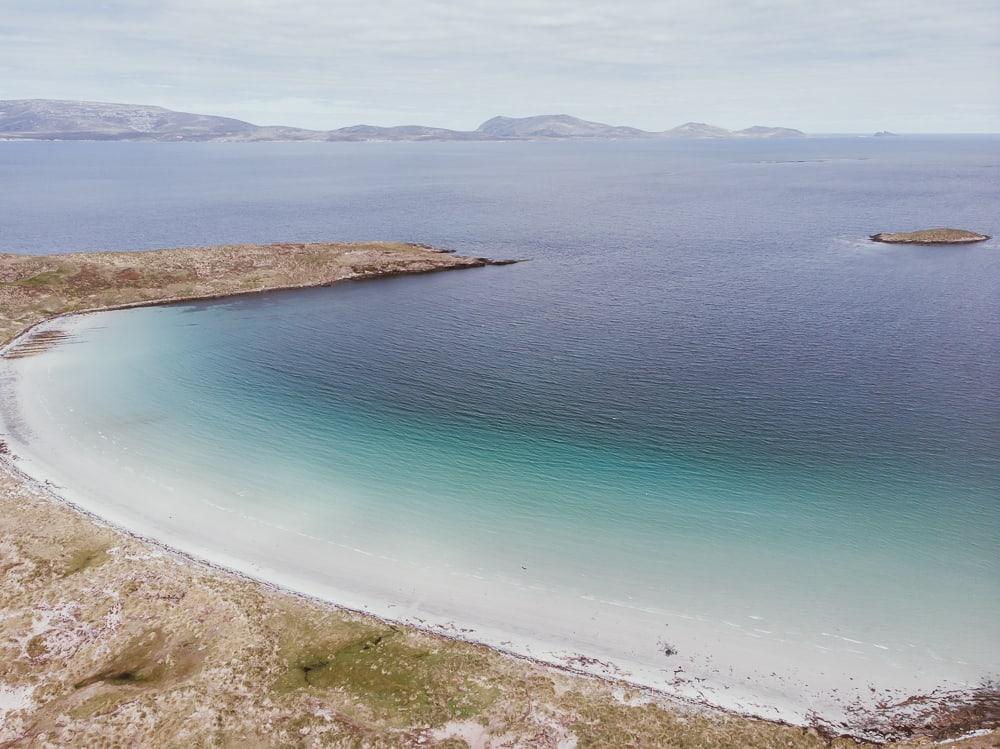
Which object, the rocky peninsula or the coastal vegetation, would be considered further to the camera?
the coastal vegetation

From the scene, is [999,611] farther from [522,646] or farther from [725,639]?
[522,646]

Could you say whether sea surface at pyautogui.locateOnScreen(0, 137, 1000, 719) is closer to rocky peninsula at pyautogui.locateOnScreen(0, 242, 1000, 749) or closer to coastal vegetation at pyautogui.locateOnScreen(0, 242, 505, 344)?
rocky peninsula at pyautogui.locateOnScreen(0, 242, 1000, 749)

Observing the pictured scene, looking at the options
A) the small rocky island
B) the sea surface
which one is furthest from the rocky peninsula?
the small rocky island

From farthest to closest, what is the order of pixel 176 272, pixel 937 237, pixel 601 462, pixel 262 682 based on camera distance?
pixel 937 237
pixel 176 272
pixel 601 462
pixel 262 682

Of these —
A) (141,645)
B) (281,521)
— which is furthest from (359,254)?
(141,645)

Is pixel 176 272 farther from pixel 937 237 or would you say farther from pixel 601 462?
pixel 937 237

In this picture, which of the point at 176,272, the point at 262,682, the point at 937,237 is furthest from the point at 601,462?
the point at 937,237

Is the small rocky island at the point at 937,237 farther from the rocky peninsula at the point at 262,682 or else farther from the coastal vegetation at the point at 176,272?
the rocky peninsula at the point at 262,682
